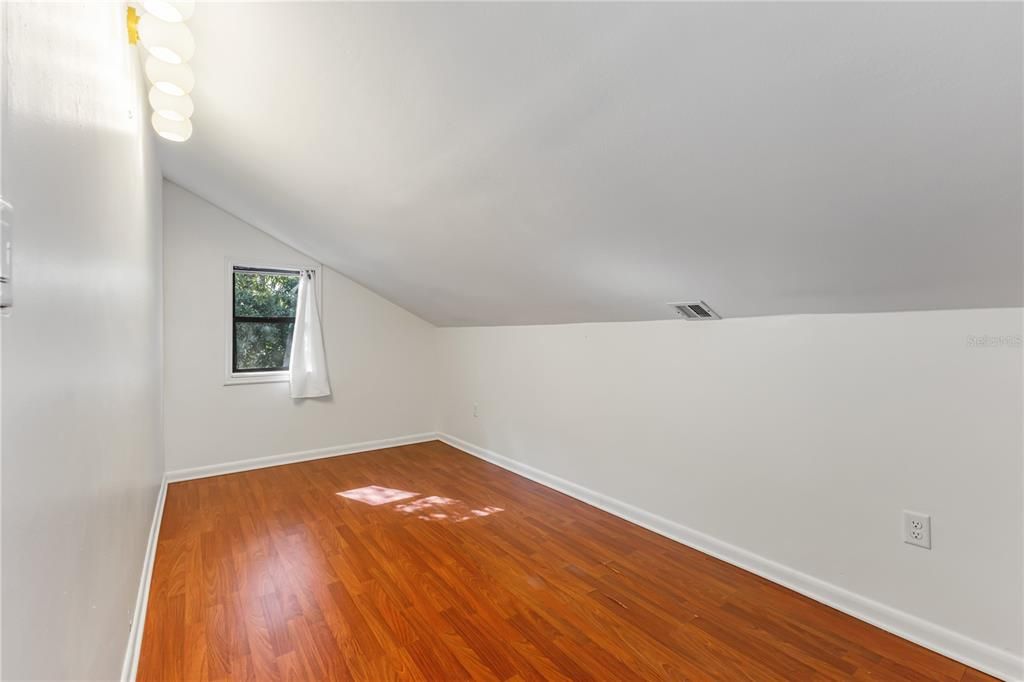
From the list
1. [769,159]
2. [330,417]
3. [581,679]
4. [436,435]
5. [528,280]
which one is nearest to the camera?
[769,159]

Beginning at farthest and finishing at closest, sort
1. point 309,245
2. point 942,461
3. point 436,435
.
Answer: point 436,435
point 309,245
point 942,461

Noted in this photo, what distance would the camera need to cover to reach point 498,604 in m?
2.02

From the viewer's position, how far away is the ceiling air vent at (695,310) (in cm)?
234

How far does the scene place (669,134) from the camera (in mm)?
1366

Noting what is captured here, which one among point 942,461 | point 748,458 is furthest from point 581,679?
point 942,461

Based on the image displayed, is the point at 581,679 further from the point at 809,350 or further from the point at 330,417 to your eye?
the point at 330,417

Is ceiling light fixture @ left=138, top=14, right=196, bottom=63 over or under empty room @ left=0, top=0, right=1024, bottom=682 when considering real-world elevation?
over

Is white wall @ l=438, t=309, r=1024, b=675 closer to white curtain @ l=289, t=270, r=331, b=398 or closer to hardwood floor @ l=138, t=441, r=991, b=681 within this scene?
hardwood floor @ l=138, t=441, r=991, b=681

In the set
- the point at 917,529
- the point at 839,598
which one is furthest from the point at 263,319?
the point at 917,529

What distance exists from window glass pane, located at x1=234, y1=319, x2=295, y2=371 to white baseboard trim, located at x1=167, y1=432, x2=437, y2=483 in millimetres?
780

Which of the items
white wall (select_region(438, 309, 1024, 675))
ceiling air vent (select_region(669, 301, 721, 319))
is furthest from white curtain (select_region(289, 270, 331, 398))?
ceiling air vent (select_region(669, 301, 721, 319))

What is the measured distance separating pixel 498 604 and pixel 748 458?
136 cm

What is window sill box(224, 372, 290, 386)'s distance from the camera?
12.8 feet

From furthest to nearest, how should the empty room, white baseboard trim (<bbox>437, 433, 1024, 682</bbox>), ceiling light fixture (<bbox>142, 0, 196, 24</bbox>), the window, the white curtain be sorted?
the white curtain, the window, white baseboard trim (<bbox>437, 433, 1024, 682</bbox>), ceiling light fixture (<bbox>142, 0, 196, 24</bbox>), the empty room
